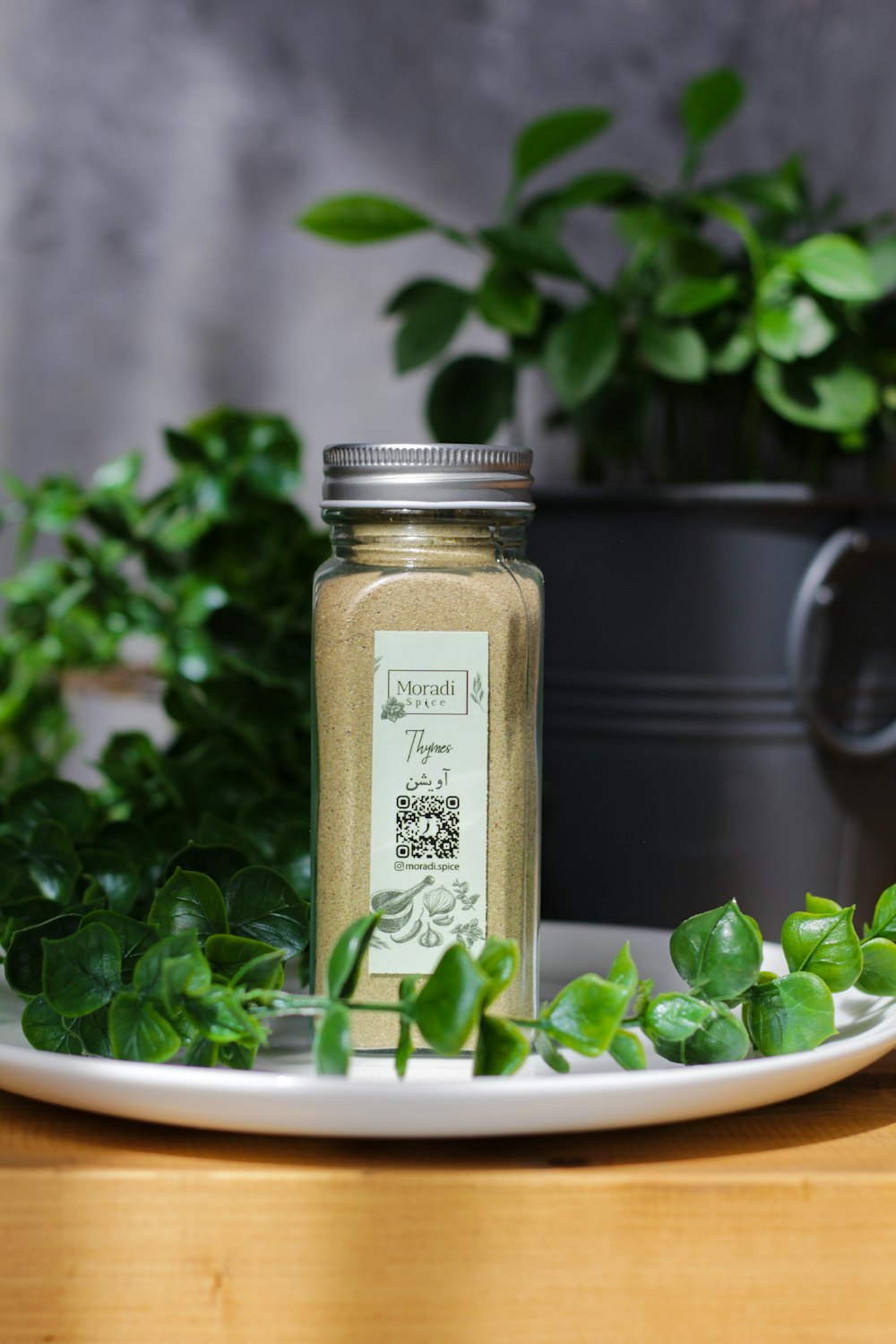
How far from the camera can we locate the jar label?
45cm

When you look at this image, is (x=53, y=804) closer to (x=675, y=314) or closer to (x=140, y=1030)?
(x=140, y=1030)

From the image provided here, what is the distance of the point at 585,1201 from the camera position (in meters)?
0.35

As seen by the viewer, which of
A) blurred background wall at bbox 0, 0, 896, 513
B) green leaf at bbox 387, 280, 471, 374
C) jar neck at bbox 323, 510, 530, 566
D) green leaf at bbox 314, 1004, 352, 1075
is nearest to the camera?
green leaf at bbox 314, 1004, 352, 1075

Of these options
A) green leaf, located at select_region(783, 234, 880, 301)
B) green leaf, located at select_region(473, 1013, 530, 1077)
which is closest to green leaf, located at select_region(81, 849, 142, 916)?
green leaf, located at select_region(473, 1013, 530, 1077)

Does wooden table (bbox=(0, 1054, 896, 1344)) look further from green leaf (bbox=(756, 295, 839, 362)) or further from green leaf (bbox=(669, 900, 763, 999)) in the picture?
green leaf (bbox=(756, 295, 839, 362))

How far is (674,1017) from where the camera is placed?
1.31 feet

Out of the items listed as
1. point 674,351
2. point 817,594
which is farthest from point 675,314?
point 817,594

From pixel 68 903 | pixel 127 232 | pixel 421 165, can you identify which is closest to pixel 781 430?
pixel 421 165

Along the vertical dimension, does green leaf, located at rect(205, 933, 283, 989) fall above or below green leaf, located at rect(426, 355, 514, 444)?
below

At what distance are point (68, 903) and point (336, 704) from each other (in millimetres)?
145

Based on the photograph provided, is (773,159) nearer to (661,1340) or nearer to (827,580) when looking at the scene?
(827,580)

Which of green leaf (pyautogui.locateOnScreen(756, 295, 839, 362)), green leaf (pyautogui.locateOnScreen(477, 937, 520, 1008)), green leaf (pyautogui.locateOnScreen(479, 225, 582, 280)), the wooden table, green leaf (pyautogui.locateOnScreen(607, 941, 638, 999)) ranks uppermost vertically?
green leaf (pyautogui.locateOnScreen(479, 225, 582, 280))

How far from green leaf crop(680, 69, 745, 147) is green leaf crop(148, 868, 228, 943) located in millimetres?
923

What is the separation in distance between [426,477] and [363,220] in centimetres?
73
